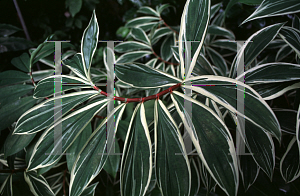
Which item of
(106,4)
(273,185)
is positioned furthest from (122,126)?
(106,4)

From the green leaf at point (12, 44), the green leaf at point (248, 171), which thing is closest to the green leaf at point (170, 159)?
the green leaf at point (248, 171)

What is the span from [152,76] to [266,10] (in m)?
0.35

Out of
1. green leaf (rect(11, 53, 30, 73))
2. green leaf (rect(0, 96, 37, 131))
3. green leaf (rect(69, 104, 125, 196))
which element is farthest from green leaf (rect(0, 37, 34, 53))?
green leaf (rect(69, 104, 125, 196))

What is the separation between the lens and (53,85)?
0.52 meters

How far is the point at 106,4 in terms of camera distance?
1.27m

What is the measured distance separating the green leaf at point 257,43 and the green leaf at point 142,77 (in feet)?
0.82

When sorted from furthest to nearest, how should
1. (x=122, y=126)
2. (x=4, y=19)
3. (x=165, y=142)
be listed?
(x=4, y=19) → (x=122, y=126) → (x=165, y=142)

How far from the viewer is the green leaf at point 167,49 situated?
0.95 m

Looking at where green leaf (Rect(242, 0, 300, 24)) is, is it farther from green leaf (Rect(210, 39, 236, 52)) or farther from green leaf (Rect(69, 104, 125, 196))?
green leaf (Rect(69, 104, 125, 196))

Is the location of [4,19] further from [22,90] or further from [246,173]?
[246,173]

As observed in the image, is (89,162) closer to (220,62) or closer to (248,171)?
(248,171)

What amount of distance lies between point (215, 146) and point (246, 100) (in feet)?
0.38

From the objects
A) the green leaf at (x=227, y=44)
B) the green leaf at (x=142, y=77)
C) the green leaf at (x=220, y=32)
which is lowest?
the green leaf at (x=142, y=77)

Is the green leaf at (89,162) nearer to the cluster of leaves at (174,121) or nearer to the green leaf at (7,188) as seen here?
the cluster of leaves at (174,121)
